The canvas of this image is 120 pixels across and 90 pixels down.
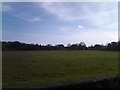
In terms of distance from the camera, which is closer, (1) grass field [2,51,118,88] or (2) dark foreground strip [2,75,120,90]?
(2) dark foreground strip [2,75,120,90]

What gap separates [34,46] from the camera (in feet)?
198

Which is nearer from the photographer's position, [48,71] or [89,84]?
[89,84]

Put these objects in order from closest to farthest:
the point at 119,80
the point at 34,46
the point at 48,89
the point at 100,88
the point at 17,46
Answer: the point at 48,89
the point at 100,88
the point at 119,80
the point at 17,46
the point at 34,46

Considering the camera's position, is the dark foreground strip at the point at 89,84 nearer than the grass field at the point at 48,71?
Yes

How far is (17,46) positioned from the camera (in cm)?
4925

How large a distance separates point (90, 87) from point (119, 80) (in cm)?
95

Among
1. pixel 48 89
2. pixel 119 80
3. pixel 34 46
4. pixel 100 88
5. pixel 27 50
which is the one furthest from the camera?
pixel 34 46

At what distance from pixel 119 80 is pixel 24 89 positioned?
218 centimetres

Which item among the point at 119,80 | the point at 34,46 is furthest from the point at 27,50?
the point at 119,80

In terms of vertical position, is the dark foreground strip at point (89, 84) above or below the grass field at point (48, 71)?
above

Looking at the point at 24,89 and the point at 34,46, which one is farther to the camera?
the point at 34,46

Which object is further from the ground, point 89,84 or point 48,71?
point 89,84

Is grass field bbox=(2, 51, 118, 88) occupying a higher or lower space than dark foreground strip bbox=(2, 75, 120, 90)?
lower

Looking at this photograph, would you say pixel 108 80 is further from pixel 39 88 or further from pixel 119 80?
pixel 39 88
